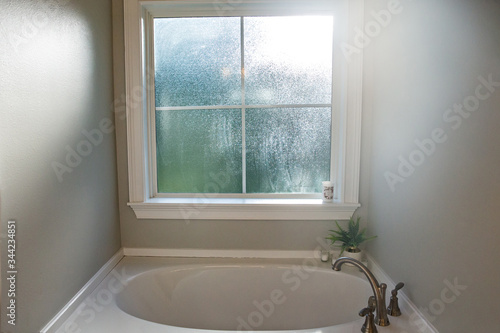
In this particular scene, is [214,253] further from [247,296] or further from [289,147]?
[289,147]

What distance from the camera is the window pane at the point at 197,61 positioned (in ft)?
6.58

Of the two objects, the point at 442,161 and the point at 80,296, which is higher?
the point at 442,161

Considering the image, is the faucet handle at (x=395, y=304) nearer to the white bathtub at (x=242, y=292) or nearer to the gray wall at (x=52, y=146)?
the white bathtub at (x=242, y=292)

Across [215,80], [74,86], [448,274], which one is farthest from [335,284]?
[74,86]

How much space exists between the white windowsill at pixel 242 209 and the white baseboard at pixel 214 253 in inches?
7.5

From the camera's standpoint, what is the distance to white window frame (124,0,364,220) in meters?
1.87

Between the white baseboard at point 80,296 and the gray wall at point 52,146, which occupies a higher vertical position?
the gray wall at point 52,146

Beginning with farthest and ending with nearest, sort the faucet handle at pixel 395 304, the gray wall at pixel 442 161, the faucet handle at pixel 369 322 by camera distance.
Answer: the faucet handle at pixel 395 304
the faucet handle at pixel 369 322
the gray wall at pixel 442 161

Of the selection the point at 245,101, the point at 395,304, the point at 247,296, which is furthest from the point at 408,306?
the point at 245,101

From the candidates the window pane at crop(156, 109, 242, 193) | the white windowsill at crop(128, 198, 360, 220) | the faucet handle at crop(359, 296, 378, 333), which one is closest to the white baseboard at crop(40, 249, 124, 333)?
the white windowsill at crop(128, 198, 360, 220)

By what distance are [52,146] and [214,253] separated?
1.04m

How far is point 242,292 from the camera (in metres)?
1.90

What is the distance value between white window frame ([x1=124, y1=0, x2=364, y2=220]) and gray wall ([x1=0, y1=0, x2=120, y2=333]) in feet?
0.53

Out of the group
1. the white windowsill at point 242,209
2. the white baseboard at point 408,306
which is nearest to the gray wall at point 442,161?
the white baseboard at point 408,306
